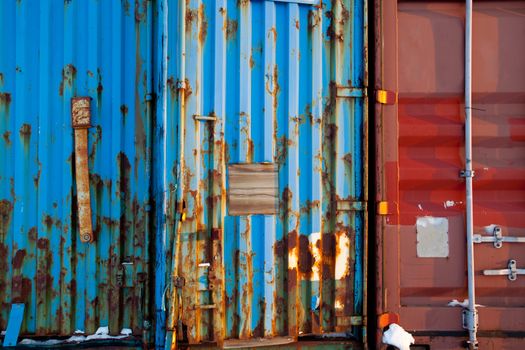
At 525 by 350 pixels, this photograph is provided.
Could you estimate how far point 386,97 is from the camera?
3.01 m

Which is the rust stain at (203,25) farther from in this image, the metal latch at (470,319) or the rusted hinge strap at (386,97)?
the metal latch at (470,319)

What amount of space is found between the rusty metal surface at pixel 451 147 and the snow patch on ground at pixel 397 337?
0.12 metres

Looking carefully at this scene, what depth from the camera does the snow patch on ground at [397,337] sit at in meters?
2.85

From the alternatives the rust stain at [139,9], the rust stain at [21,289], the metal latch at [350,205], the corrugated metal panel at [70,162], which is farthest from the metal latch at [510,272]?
the rust stain at [21,289]

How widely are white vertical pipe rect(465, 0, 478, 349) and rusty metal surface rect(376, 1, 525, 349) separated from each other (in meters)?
0.06

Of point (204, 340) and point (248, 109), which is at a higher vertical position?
point (248, 109)

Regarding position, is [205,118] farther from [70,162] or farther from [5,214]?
[5,214]

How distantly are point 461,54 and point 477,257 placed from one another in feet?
4.61

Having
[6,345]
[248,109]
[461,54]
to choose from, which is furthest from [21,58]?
[461,54]

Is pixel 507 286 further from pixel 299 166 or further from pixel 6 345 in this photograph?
pixel 6 345

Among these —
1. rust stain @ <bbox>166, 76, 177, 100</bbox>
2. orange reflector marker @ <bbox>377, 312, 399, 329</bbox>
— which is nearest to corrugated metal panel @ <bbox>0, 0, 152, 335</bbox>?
rust stain @ <bbox>166, 76, 177, 100</bbox>

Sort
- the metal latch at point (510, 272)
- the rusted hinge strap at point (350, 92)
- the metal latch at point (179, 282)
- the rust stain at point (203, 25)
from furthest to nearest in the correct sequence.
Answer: the metal latch at point (510, 272)
the rusted hinge strap at point (350, 92)
the rust stain at point (203, 25)
the metal latch at point (179, 282)

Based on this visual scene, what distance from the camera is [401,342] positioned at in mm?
2848

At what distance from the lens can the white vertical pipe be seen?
295cm
